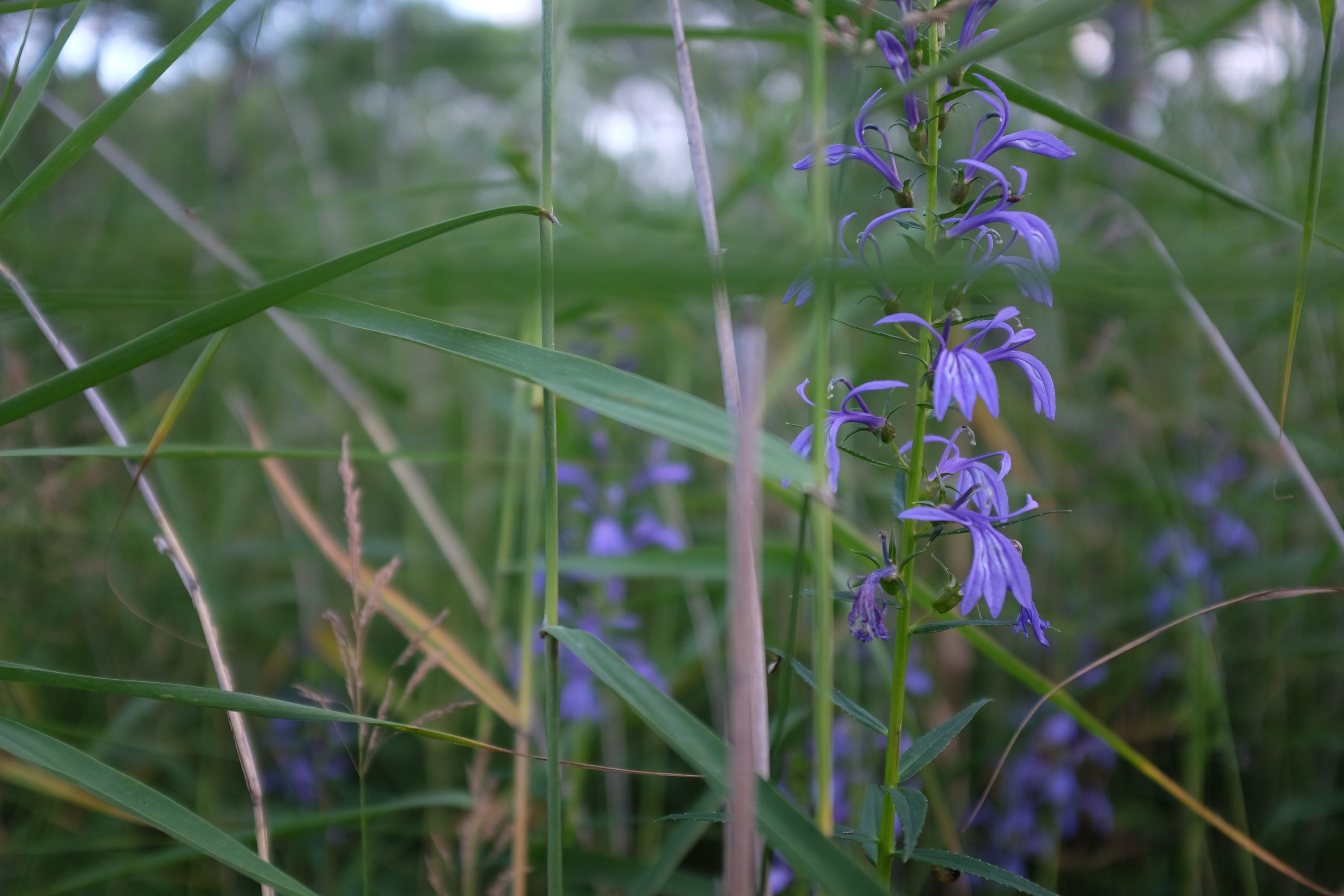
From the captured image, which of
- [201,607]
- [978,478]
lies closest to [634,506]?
[201,607]

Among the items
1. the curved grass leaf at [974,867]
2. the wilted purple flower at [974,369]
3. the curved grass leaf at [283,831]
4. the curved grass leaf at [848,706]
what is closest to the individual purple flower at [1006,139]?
the wilted purple flower at [974,369]

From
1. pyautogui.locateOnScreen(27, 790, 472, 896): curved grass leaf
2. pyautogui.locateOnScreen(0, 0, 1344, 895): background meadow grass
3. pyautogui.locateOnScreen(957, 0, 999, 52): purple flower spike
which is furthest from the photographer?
pyautogui.locateOnScreen(0, 0, 1344, 895): background meadow grass

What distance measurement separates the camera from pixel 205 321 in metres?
0.70

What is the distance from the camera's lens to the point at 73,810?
185 centimetres

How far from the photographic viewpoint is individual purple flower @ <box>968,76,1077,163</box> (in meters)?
0.76

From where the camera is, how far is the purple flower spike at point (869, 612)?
732 millimetres

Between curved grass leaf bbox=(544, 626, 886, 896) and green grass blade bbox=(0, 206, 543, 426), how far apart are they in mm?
385

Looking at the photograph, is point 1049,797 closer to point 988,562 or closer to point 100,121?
point 988,562

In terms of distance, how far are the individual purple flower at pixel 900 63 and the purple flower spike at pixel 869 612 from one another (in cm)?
43

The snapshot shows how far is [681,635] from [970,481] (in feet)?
5.92

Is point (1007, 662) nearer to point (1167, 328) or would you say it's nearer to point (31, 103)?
point (31, 103)

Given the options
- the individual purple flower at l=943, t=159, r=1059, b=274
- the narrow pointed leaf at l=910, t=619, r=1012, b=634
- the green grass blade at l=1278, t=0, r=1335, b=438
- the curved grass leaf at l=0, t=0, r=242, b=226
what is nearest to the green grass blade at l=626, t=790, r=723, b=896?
the narrow pointed leaf at l=910, t=619, r=1012, b=634

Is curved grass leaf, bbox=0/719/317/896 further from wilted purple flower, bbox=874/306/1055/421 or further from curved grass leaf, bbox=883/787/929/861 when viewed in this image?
wilted purple flower, bbox=874/306/1055/421

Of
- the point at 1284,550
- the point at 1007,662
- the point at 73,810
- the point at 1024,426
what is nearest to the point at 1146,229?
the point at 1007,662
